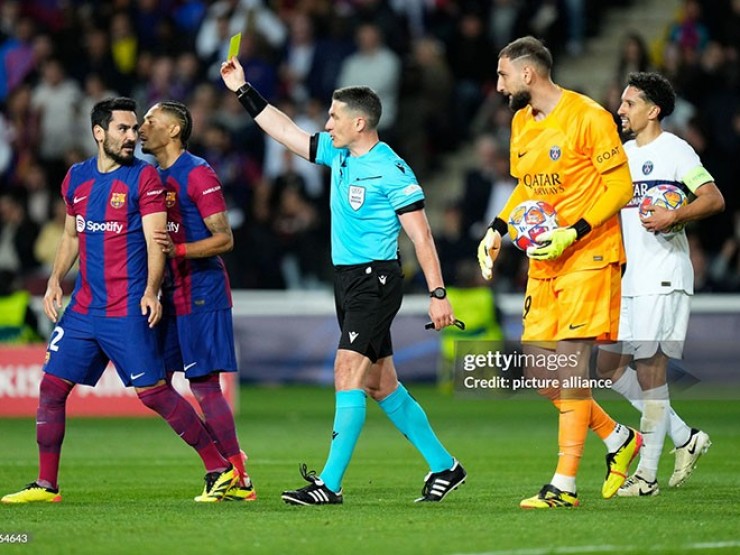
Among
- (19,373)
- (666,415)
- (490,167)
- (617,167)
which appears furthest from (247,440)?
(490,167)

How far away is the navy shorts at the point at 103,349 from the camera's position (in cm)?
910

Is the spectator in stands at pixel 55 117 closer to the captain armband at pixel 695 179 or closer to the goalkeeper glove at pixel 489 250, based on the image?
the captain armband at pixel 695 179

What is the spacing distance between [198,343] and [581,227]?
2376mm

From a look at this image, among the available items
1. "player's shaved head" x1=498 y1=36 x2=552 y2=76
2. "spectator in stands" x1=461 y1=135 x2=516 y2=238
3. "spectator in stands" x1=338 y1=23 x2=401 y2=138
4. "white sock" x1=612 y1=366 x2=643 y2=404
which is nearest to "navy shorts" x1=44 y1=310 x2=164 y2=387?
"player's shaved head" x1=498 y1=36 x2=552 y2=76

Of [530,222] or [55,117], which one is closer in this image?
[530,222]

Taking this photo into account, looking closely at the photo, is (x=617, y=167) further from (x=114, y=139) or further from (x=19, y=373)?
(x=19, y=373)

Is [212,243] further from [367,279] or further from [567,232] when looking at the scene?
[567,232]

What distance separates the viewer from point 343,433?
8.90 m

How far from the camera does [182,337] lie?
9492 millimetres

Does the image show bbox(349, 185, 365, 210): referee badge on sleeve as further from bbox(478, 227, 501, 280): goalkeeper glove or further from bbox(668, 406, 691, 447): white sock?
bbox(668, 406, 691, 447): white sock

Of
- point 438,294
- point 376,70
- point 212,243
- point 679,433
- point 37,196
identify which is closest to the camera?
point 438,294

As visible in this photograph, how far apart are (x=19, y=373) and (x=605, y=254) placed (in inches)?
345

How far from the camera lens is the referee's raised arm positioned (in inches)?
374
